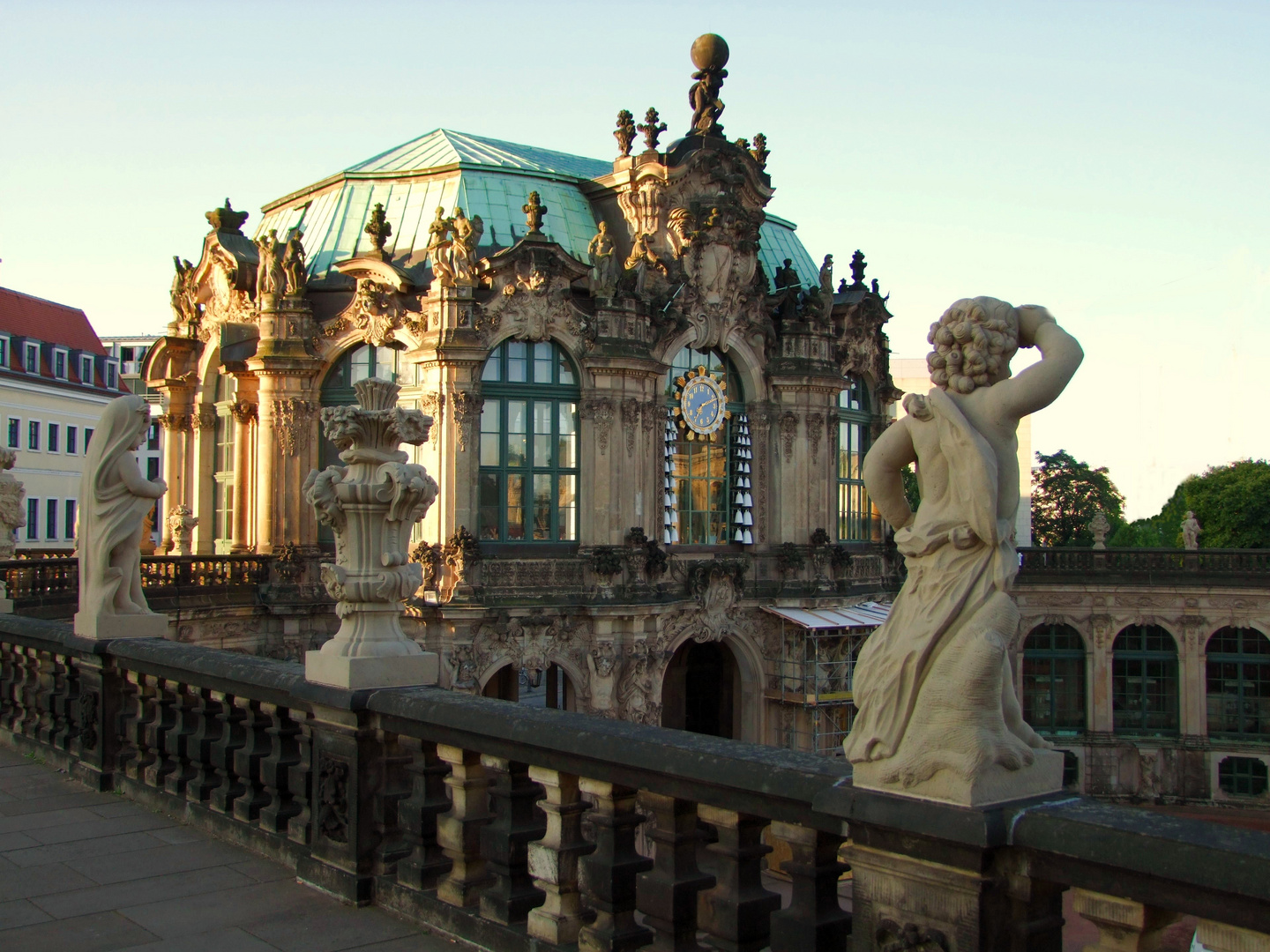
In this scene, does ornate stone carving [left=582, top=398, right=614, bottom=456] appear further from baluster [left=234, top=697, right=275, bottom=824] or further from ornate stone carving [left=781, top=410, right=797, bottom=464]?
baluster [left=234, top=697, right=275, bottom=824]

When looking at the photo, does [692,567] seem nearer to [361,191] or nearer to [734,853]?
[361,191]

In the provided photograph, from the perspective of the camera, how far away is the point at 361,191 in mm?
31062

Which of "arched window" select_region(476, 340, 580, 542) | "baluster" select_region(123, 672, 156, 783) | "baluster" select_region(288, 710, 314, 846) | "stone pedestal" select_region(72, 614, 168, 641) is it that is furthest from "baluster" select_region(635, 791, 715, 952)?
"arched window" select_region(476, 340, 580, 542)

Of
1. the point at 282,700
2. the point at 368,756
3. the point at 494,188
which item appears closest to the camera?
the point at 368,756

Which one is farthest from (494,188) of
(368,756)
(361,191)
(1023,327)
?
(1023,327)

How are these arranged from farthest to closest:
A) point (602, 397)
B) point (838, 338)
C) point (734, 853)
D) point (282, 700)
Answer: point (838, 338)
point (602, 397)
point (282, 700)
point (734, 853)

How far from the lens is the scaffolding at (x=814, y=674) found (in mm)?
29375

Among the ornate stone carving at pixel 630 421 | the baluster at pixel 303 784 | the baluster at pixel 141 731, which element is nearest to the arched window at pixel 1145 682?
the ornate stone carving at pixel 630 421

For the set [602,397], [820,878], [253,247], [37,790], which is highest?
[253,247]

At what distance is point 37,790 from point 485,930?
5382 millimetres

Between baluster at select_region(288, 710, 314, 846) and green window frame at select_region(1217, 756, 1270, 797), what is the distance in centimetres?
3960

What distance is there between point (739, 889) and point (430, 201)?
27254 millimetres

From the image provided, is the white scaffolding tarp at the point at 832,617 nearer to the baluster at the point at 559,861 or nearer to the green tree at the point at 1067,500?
the baluster at the point at 559,861

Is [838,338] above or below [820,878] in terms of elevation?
above
